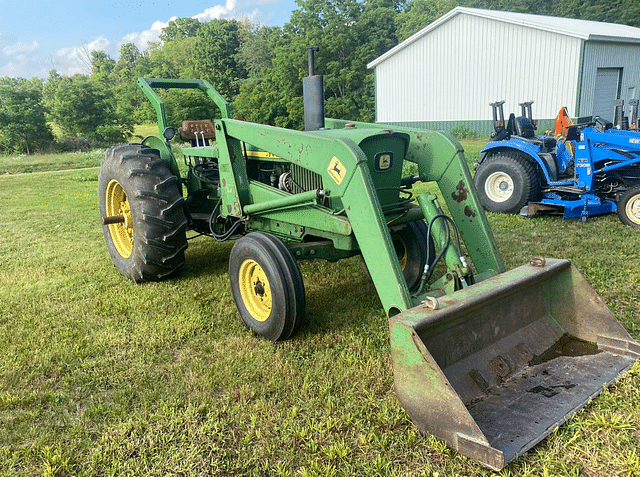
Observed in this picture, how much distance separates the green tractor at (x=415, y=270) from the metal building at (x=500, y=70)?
50.3ft

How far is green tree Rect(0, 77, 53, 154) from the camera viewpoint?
24.8m

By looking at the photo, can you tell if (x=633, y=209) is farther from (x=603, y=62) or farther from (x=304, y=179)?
(x=603, y=62)

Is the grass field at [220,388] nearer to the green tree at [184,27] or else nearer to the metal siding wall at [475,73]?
the metal siding wall at [475,73]

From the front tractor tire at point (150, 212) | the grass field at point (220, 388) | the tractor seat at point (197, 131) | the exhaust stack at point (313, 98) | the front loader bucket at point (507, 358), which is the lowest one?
the grass field at point (220, 388)

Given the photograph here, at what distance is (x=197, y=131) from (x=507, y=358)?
3.63 m

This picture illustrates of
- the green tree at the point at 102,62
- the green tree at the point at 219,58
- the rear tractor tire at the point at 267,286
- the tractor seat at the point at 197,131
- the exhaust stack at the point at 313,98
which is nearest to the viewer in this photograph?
the rear tractor tire at the point at 267,286

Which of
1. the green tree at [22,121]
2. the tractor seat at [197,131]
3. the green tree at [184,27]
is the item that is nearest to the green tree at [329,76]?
the green tree at [22,121]

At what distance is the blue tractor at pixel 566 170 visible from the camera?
6566mm

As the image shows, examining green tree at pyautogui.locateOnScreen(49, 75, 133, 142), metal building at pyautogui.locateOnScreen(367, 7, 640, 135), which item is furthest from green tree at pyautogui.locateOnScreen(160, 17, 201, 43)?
metal building at pyautogui.locateOnScreen(367, 7, 640, 135)

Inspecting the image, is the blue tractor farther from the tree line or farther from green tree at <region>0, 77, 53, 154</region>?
green tree at <region>0, 77, 53, 154</region>

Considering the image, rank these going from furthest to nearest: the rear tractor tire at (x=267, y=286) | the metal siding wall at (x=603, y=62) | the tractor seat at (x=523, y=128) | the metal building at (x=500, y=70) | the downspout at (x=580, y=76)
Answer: the metal building at (x=500, y=70), the metal siding wall at (x=603, y=62), the downspout at (x=580, y=76), the tractor seat at (x=523, y=128), the rear tractor tire at (x=267, y=286)

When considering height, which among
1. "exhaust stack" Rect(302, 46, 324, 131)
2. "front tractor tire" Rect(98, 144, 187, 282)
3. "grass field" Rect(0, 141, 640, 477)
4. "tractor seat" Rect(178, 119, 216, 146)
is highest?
"exhaust stack" Rect(302, 46, 324, 131)

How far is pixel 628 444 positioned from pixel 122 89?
47.4 meters

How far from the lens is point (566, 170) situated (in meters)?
7.33
